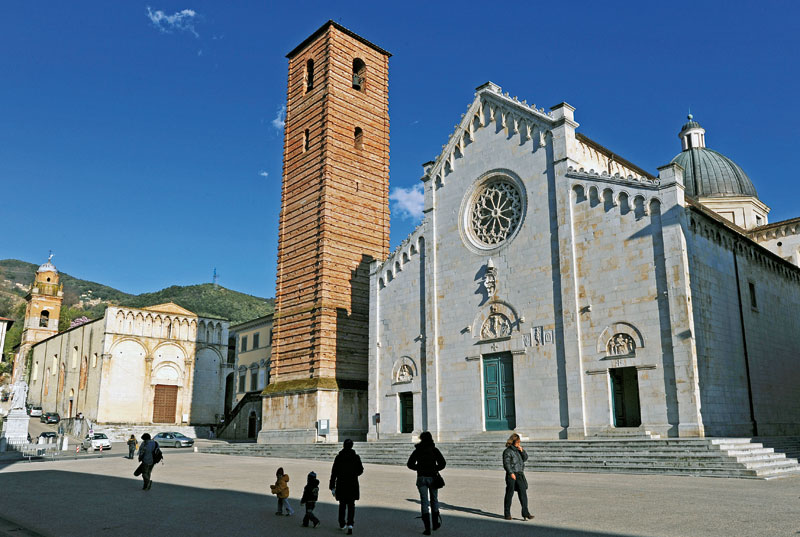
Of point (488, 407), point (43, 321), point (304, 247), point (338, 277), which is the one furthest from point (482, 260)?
point (43, 321)

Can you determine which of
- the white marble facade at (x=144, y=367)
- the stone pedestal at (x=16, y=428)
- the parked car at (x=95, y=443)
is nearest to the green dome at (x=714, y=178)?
the parked car at (x=95, y=443)

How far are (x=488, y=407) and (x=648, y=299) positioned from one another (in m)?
8.46

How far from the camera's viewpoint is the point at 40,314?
83.5 meters

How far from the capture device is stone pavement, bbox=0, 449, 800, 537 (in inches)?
399

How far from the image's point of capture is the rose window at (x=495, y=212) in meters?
28.3

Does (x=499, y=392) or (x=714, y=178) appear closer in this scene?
(x=499, y=392)

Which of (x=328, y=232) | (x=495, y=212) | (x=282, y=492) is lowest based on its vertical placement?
(x=282, y=492)

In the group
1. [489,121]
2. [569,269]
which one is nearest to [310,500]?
[569,269]

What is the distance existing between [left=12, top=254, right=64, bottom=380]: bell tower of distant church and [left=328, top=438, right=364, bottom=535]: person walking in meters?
84.2

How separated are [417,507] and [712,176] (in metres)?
40.4

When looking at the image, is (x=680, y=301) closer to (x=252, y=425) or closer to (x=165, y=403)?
(x=252, y=425)

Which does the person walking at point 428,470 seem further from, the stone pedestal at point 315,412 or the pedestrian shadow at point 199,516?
the stone pedestal at point 315,412

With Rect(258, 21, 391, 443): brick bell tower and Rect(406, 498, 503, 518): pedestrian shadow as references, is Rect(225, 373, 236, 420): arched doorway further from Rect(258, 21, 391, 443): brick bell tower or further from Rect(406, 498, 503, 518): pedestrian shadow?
Rect(406, 498, 503, 518): pedestrian shadow

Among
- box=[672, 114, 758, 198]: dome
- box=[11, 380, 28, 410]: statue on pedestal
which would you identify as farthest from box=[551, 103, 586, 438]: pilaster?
box=[11, 380, 28, 410]: statue on pedestal
